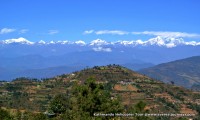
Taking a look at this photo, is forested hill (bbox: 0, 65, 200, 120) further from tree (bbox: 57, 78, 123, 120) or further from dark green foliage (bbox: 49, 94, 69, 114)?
tree (bbox: 57, 78, 123, 120)

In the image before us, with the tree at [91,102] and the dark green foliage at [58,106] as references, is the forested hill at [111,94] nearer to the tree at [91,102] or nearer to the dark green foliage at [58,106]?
the dark green foliage at [58,106]

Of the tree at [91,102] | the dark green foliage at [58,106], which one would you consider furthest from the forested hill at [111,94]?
the tree at [91,102]

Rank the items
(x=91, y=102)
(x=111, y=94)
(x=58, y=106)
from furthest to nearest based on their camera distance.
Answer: (x=111, y=94), (x=58, y=106), (x=91, y=102)

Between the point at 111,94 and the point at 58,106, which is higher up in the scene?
the point at 111,94

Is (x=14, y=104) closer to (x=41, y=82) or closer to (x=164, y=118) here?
(x=164, y=118)

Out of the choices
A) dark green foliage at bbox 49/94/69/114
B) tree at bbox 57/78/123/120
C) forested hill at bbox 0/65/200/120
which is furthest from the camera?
forested hill at bbox 0/65/200/120

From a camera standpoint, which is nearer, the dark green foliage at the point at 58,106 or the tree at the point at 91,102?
the tree at the point at 91,102

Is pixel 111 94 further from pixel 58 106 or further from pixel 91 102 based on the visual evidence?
pixel 91 102

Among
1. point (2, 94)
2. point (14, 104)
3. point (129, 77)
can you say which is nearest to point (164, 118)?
point (14, 104)

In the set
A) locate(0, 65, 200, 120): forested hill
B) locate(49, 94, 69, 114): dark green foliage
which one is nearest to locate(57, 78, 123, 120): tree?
locate(0, 65, 200, 120): forested hill

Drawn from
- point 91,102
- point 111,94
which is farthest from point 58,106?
point 111,94

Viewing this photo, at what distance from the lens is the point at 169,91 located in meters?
138

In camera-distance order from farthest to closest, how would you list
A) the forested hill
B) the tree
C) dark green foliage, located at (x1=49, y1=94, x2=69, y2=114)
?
the forested hill
dark green foliage, located at (x1=49, y1=94, x2=69, y2=114)
the tree

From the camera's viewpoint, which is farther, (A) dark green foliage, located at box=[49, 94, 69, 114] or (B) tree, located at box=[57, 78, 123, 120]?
(A) dark green foliage, located at box=[49, 94, 69, 114]
